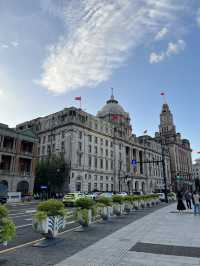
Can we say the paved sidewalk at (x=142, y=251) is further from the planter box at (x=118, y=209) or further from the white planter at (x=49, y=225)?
the planter box at (x=118, y=209)

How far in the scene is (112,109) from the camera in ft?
284

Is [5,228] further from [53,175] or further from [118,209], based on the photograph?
[53,175]

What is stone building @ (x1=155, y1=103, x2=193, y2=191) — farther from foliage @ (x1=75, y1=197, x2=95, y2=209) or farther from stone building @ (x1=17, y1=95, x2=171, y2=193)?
foliage @ (x1=75, y1=197, x2=95, y2=209)

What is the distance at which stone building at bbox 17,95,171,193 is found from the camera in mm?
54531

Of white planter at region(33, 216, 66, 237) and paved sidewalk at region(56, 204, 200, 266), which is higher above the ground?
white planter at region(33, 216, 66, 237)

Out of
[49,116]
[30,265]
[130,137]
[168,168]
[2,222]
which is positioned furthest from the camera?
[168,168]

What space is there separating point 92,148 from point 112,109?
31077 millimetres

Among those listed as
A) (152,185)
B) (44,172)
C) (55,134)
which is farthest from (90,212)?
(152,185)

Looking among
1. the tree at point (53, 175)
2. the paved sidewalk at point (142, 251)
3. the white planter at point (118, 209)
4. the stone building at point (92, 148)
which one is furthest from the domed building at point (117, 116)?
the paved sidewalk at point (142, 251)

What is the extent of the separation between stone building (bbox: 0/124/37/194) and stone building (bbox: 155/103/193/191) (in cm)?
7870

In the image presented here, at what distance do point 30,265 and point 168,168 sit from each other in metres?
105

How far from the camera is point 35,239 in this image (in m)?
9.10

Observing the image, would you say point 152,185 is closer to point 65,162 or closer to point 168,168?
point 168,168

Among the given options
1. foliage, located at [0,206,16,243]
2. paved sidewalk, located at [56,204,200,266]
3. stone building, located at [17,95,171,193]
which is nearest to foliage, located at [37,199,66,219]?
paved sidewalk, located at [56,204,200,266]
